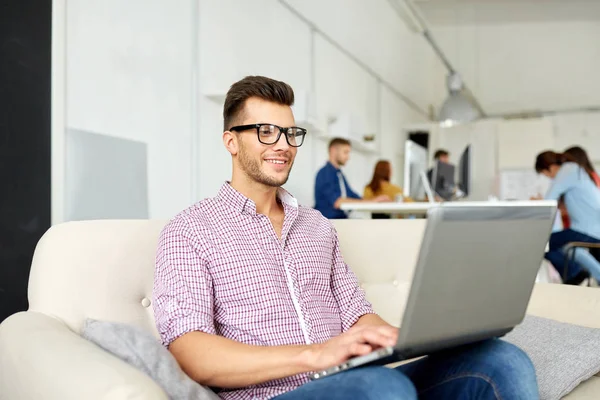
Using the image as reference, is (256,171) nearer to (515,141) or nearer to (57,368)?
(57,368)

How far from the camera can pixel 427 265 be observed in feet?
3.38

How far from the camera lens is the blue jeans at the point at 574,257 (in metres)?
4.31

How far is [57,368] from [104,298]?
40cm

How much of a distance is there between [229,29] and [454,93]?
468cm

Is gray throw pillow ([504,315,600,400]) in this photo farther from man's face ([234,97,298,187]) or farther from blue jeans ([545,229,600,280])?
blue jeans ([545,229,600,280])

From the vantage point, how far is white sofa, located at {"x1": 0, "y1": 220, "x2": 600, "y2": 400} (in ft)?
3.63

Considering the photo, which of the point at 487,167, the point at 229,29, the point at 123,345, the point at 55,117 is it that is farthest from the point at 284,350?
the point at 487,167

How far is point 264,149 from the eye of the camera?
160 cm

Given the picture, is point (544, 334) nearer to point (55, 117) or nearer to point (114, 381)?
point (114, 381)

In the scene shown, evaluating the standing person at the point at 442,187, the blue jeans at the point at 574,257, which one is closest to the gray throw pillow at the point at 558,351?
the blue jeans at the point at 574,257

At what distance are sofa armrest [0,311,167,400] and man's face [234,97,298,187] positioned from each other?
0.57m

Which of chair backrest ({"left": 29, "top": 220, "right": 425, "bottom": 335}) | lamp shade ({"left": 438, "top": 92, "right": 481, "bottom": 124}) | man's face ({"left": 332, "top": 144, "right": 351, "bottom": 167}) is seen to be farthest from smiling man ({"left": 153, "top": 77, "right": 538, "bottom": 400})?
lamp shade ({"left": 438, "top": 92, "right": 481, "bottom": 124})

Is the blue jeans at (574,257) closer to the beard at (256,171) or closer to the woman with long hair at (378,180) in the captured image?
the woman with long hair at (378,180)

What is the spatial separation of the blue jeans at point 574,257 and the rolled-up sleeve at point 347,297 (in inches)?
122
